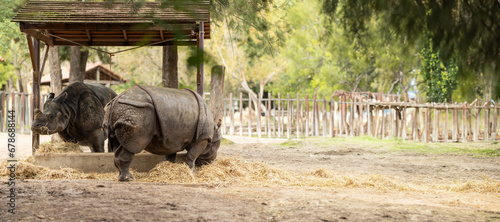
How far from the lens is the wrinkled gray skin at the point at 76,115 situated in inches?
309

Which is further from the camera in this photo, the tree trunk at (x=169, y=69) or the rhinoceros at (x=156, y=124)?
the tree trunk at (x=169, y=69)

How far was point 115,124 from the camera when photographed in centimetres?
650

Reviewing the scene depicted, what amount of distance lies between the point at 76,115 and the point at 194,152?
2.21 meters

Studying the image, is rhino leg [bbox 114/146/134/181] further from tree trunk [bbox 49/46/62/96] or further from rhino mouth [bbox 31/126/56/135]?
tree trunk [bbox 49/46/62/96]

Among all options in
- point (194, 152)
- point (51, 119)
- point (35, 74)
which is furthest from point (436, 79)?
point (51, 119)

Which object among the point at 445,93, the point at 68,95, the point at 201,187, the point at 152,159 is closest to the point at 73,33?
the point at 68,95

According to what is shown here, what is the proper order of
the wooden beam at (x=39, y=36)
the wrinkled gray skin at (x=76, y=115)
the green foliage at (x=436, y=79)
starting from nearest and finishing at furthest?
the wrinkled gray skin at (x=76, y=115), the wooden beam at (x=39, y=36), the green foliage at (x=436, y=79)

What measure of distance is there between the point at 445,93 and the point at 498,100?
61.4ft

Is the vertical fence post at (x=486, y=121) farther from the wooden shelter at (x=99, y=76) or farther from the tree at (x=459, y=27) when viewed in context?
the wooden shelter at (x=99, y=76)

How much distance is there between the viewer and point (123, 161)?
21.9 feet

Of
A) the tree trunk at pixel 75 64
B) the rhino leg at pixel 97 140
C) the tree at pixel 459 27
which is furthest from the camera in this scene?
the tree trunk at pixel 75 64

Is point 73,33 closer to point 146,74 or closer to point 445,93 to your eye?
point 445,93

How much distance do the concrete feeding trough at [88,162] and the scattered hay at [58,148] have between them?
0.19 m

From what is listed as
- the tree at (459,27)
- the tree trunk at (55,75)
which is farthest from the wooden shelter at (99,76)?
the tree at (459,27)
